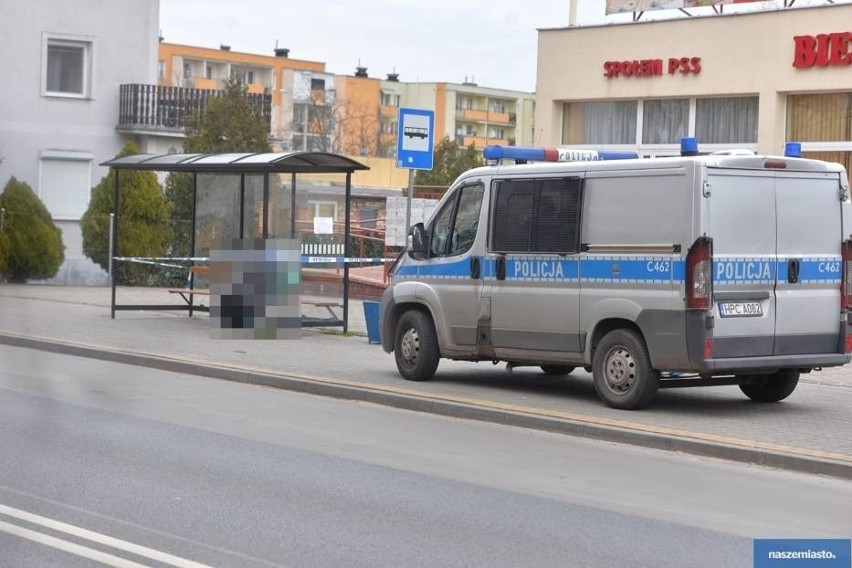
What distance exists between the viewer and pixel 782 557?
A: 7578 mm

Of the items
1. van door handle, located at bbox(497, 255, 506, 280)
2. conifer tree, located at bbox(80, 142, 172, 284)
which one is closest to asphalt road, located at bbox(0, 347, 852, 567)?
van door handle, located at bbox(497, 255, 506, 280)

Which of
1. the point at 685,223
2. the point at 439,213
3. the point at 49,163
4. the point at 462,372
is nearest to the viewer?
the point at 685,223

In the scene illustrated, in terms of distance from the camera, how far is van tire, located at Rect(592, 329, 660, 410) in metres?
12.8

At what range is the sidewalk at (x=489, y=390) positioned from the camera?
11469 mm

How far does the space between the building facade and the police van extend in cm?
2083

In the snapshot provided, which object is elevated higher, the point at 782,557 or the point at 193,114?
the point at 193,114

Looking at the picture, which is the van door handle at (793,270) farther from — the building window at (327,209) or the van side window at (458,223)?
the building window at (327,209)

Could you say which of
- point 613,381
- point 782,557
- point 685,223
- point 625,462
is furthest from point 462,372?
point 782,557

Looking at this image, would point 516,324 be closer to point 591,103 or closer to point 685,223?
point 685,223

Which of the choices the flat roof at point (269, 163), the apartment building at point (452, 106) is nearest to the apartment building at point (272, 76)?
the apartment building at point (452, 106)

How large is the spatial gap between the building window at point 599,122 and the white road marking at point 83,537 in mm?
19890

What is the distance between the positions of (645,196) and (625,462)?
3.00 meters

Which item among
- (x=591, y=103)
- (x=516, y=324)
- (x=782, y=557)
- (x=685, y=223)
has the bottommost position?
(x=782, y=557)

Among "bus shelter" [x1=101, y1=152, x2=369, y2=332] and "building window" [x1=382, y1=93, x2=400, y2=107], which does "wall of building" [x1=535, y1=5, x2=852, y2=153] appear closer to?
"bus shelter" [x1=101, y1=152, x2=369, y2=332]
